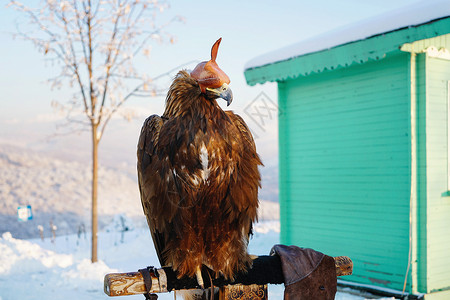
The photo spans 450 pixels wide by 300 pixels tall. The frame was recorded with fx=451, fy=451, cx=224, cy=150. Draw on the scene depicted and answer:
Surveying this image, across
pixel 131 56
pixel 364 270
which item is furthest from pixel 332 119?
pixel 131 56

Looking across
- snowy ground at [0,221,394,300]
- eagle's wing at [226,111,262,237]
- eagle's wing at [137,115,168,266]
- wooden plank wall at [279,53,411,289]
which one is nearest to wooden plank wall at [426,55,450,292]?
wooden plank wall at [279,53,411,289]

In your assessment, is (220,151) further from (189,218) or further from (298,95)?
(298,95)

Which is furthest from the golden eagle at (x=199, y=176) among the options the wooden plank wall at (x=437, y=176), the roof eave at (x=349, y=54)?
the wooden plank wall at (x=437, y=176)

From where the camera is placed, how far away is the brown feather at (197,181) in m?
2.41

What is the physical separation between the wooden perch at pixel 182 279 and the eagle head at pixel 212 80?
3.29ft

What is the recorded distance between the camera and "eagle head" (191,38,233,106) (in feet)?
7.69

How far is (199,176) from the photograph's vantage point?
7.91 ft

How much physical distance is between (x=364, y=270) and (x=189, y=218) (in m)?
4.70

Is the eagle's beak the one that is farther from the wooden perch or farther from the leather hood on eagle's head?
the wooden perch

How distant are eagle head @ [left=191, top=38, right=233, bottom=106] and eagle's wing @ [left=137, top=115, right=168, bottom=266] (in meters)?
0.37

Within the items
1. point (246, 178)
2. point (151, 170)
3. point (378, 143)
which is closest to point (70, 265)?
point (378, 143)

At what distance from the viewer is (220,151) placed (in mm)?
2424

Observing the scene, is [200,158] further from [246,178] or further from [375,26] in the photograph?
[375,26]

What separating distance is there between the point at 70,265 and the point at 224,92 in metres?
6.27
